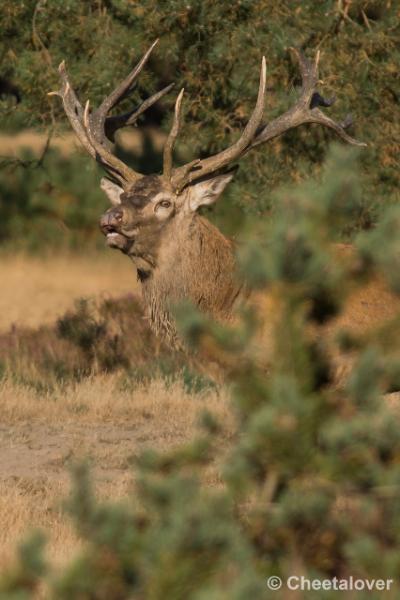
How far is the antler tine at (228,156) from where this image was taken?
887cm

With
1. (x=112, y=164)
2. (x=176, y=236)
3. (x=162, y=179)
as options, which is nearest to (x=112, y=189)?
(x=112, y=164)

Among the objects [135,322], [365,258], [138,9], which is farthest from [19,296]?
[365,258]

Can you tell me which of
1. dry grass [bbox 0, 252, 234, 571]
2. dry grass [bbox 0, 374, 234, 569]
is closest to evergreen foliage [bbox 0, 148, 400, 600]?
dry grass [bbox 0, 252, 234, 571]

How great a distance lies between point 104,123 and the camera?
967 centimetres

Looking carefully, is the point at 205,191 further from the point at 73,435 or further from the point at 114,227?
the point at 73,435

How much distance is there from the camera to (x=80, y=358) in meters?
12.6

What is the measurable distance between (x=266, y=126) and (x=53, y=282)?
34.8 feet

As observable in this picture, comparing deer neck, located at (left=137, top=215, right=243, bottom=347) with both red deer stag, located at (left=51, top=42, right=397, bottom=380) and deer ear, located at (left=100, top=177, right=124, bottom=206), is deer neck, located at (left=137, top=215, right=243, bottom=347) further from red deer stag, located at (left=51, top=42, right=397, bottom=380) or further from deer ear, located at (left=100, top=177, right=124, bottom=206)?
deer ear, located at (left=100, top=177, right=124, bottom=206)

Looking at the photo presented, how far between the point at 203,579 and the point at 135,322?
9.51 metres

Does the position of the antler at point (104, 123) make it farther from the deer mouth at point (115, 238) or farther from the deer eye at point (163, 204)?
the deer mouth at point (115, 238)

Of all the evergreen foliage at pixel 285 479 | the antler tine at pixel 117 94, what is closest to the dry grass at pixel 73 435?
the evergreen foliage at pixel 285 479

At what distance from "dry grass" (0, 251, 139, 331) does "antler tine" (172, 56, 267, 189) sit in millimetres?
7556

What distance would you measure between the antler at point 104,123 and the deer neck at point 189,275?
57 cm

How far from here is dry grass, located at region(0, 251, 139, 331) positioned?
687 inches
